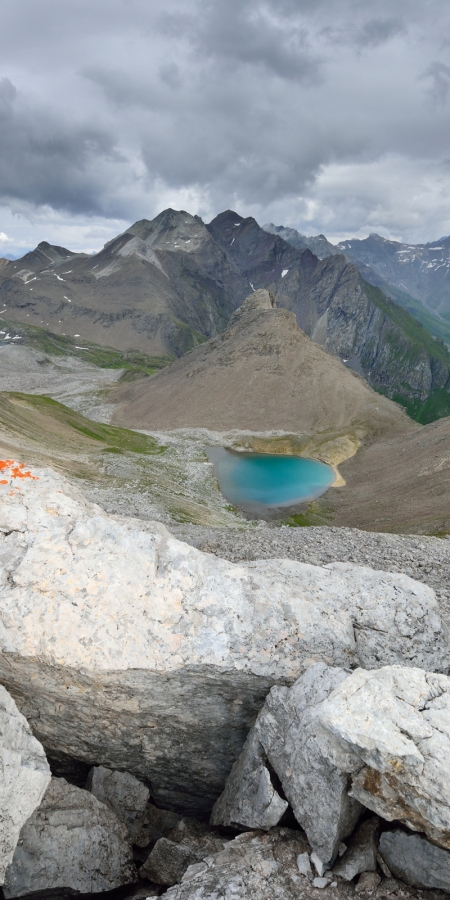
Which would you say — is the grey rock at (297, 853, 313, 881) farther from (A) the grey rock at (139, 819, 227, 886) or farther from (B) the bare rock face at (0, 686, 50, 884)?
(B) the bare rock face at (0, 686, 50, 884)

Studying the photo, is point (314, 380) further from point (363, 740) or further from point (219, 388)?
point (363, 740)

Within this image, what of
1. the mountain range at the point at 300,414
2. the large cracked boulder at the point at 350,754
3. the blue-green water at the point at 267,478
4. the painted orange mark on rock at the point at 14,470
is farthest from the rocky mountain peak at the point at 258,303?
the large cracked boulder at the point at 350,754

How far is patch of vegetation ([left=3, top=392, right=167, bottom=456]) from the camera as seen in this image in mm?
92875

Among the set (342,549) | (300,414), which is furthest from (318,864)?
(300,414)

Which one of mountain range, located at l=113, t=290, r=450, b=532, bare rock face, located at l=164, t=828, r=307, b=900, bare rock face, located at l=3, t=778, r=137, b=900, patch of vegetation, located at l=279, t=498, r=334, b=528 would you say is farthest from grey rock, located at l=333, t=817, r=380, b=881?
mountain range, located at l=113, t=290, r=450, b=532

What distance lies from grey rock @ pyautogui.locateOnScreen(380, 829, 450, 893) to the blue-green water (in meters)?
63.1

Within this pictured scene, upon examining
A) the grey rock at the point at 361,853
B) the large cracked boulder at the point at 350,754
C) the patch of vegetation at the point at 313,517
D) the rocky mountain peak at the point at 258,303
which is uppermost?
the rocky mountain peak at the point at 258,303

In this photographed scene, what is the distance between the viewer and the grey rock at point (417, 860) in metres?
7.75

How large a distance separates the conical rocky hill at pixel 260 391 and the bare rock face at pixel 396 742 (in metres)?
116

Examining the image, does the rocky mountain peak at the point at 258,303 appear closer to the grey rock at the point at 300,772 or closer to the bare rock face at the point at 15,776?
the grey rock at the point at 300,772

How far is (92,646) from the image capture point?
10.0 meters

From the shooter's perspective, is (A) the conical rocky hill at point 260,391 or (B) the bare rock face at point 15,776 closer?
(B) the bare rock face at point 15,776

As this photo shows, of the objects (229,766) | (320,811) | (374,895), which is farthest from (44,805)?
(374,895)

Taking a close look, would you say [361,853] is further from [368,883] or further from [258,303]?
[258,303]
